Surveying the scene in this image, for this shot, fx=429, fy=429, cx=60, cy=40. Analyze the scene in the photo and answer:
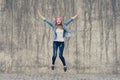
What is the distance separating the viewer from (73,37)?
15.0 meters

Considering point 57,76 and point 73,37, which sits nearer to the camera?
point 57,76

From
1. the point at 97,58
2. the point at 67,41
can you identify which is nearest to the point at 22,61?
the point at 67,41

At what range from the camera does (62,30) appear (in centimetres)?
1250

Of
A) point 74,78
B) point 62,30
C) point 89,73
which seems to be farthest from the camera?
point 89,73

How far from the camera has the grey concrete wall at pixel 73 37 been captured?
14938 millimetres

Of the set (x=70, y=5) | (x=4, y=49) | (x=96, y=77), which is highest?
(x=70, y=5)

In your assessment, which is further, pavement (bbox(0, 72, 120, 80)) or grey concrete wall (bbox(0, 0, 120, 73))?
grey concrete wall (bbox(0, 0, 120, 73))

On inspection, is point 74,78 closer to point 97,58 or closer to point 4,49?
point 97,58

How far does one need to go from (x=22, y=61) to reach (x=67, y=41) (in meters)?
1.72

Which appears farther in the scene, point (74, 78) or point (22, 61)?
point (22, 61)

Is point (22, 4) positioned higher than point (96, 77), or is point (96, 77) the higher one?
point (22, 4)

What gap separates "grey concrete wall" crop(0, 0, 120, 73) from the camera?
14.9 metres

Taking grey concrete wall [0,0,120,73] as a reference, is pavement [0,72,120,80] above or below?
below

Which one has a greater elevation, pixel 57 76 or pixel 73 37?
pixel 73 37
